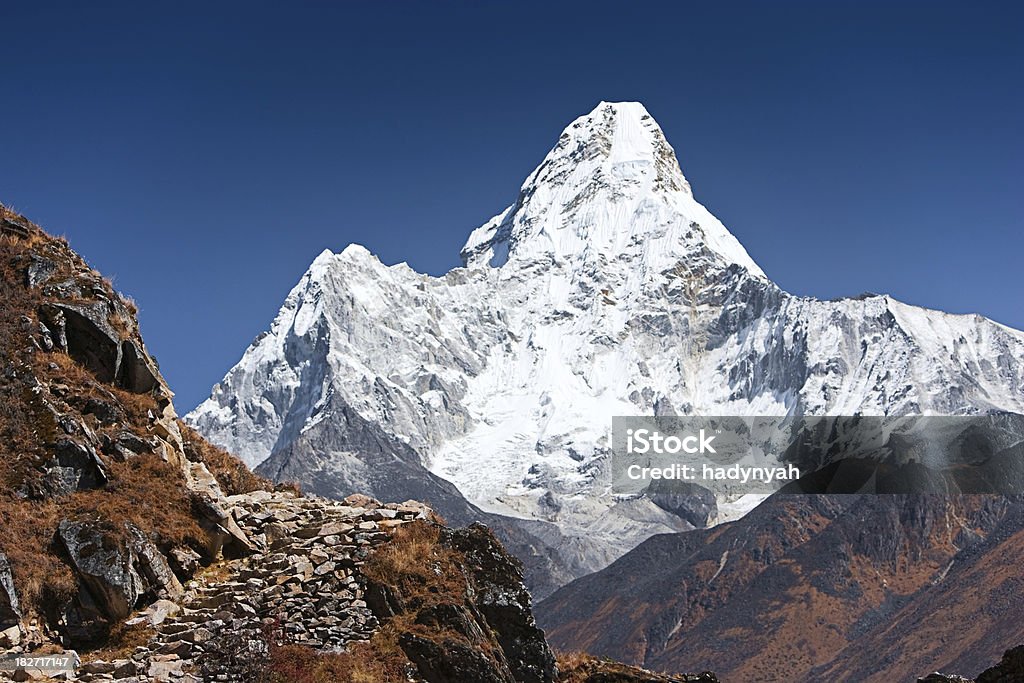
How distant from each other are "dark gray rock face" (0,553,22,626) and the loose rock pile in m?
1.53

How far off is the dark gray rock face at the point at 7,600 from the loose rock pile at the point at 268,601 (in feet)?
5.03

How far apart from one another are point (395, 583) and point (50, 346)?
930 centimetres

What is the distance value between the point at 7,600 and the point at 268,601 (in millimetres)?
4987

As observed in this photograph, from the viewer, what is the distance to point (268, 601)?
26125mm

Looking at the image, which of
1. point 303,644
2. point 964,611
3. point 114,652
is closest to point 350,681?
point 303,644

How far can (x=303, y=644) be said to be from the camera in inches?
998

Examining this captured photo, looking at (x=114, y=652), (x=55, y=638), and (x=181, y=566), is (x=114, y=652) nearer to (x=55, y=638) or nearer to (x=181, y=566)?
(x=55, y=638)

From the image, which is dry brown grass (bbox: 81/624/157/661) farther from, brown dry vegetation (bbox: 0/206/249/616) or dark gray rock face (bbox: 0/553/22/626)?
dark gray rock face (bbox: 0/553/22/626)

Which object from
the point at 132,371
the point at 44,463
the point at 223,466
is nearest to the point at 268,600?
the point at 44,463

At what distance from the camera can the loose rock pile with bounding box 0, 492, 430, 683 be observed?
2405 centimetres

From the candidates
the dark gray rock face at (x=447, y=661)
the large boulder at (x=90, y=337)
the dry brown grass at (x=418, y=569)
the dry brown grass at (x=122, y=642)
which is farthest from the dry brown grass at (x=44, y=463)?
the dark gray rock face at (x=447, y=661)

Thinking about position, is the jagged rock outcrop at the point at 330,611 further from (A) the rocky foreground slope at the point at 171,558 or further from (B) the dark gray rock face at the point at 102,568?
(B) the dark gray rock face at the point at 102,568

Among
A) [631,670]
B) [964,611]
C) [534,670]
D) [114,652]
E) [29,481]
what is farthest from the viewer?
[964,611]

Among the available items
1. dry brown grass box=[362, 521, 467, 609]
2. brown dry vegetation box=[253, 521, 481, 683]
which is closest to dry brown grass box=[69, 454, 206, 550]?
brown dry vegetation box=[253, 521, 481, 683]
